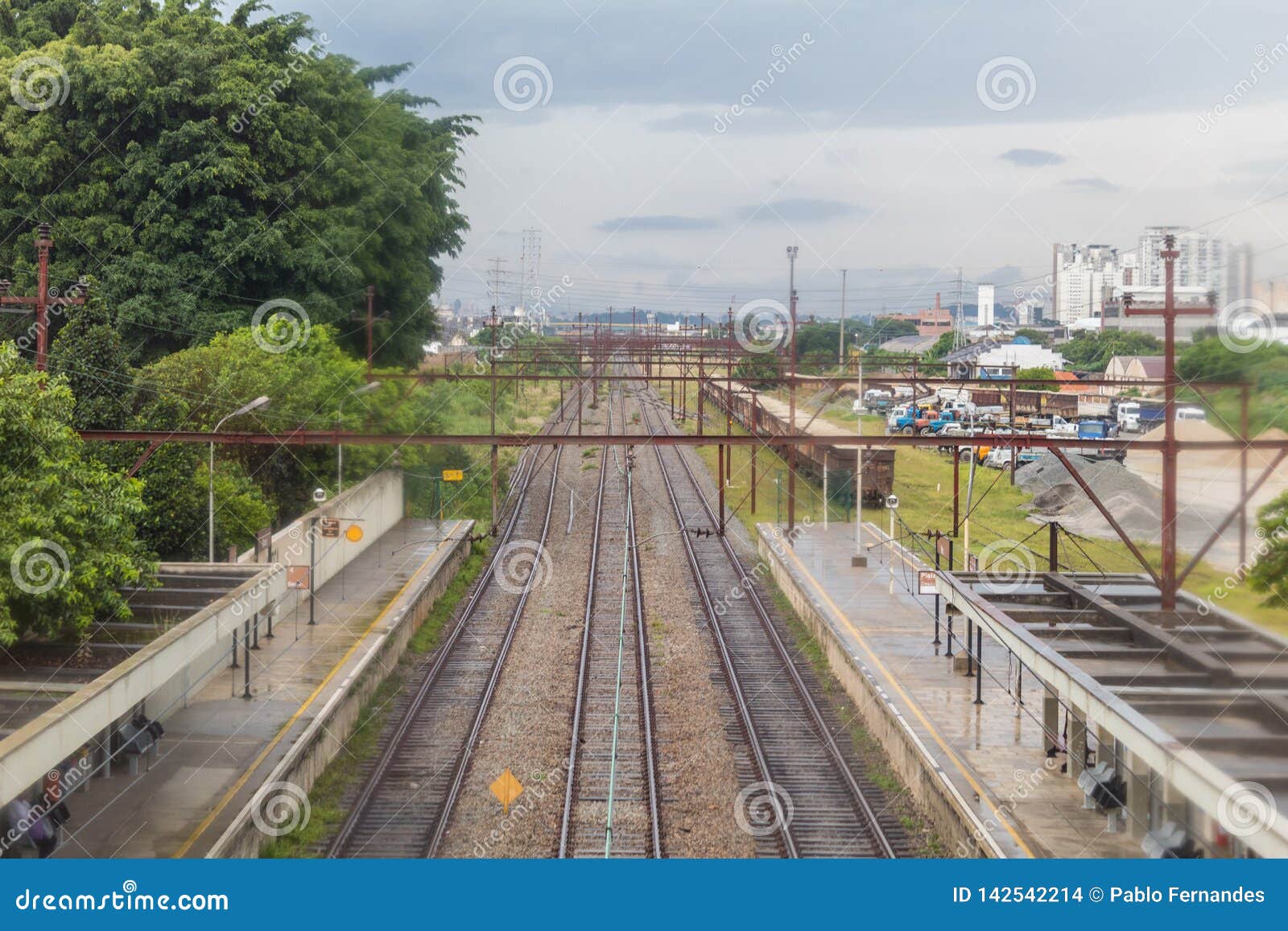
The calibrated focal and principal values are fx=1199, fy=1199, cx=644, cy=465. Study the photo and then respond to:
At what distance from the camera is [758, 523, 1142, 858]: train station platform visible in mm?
10203

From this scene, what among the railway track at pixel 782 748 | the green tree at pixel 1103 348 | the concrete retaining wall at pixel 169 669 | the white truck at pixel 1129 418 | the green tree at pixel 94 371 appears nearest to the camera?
the concrete retaining wall at pixel 169 669

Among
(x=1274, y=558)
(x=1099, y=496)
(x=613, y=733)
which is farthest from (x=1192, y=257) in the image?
(x=613, y=733)

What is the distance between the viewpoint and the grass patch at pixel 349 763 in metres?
10.4

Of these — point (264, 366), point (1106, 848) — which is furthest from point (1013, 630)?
point (264, 366)

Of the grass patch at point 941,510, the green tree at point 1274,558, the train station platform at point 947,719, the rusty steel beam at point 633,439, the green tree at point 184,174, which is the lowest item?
the train station platform at point 947,719

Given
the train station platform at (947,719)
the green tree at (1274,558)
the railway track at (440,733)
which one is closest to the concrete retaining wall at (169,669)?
the railway track at (440,733)

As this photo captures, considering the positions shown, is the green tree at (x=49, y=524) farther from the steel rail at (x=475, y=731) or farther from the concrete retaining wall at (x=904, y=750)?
the concrete retaining wall at (x=904, y=750)

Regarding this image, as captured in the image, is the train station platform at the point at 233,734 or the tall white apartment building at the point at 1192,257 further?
the tall white apartment building at the point at 1192,257

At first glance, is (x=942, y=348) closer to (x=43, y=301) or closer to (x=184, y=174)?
(x=184, y=174)

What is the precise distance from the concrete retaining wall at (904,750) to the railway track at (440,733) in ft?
14.8

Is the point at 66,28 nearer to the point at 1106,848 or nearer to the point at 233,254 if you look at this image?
the point at 233,254

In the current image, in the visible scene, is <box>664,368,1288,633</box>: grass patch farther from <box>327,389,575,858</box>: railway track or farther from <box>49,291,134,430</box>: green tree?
<box>49,291,134,430</box>: green tree

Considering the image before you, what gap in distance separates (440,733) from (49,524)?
547cm

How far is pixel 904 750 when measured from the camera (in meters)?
12.4
